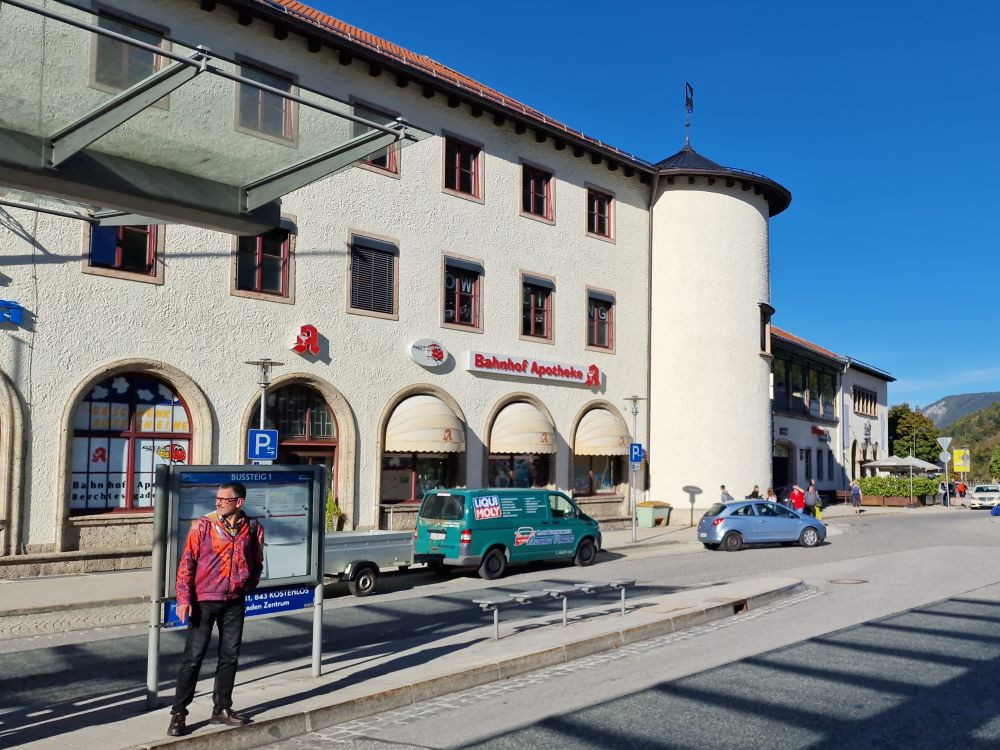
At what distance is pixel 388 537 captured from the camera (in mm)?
17438

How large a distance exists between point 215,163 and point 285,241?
15008 millimetres

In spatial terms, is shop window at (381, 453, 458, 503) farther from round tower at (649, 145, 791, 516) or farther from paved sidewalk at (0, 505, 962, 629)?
round tower at (649, 145, 791, 516)

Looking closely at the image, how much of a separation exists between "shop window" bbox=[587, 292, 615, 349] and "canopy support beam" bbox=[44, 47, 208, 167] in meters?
24.7

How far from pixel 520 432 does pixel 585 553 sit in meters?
6.61

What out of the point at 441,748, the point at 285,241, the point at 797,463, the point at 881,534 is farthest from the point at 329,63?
the point at 797,463

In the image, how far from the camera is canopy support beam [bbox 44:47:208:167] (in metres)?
6.90

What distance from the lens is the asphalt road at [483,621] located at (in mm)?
9062

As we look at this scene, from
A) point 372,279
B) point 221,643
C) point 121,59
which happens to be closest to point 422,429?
point 372,279

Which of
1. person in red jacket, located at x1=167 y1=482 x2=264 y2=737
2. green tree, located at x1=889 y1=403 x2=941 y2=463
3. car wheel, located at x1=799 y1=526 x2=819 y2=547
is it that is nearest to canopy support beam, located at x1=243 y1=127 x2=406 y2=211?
person in red jacket, located at x1=167 y1=482 x2=264 y2=737

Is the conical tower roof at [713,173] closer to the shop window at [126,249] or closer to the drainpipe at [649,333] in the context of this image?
the drainpipe at [649,333]

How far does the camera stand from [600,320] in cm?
3181

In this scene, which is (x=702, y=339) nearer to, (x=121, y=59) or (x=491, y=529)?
(x=491, y=529)

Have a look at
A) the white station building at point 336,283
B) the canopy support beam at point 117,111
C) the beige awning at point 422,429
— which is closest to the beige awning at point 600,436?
the white station building at point 336,283

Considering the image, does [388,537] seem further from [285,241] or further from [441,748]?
[441,748]
